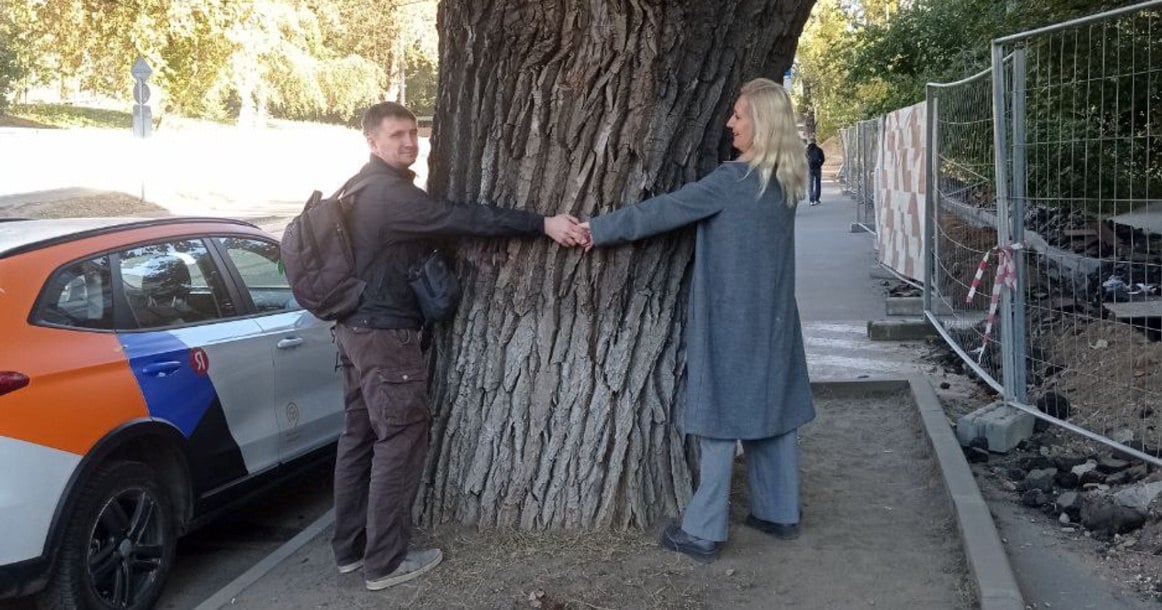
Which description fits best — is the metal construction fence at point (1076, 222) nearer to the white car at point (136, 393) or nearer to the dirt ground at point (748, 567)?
the dirt ground at point (748, 567)

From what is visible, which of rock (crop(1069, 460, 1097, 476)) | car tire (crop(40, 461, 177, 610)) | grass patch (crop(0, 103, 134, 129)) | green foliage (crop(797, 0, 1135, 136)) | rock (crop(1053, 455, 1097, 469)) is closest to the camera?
car tire (crop(40, 461, 177, 610))

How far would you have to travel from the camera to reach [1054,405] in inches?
258

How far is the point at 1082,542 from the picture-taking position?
16.4 feet

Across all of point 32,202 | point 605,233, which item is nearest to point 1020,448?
point 605,233

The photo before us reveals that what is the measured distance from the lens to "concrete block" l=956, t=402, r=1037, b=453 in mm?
6290

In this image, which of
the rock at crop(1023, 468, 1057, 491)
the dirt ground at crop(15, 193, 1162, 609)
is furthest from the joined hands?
the rock at crop(1023, 468, 1057, 491)

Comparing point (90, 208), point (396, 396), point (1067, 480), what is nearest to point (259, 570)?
point (396, 396)

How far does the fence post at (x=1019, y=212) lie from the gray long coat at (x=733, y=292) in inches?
92.4

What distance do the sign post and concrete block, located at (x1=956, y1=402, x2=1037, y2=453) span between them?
21670 mm

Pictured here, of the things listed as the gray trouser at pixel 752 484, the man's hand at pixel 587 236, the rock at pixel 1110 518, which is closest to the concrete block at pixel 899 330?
the rock at pixel 1110 518

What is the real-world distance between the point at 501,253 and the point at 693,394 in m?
0.92

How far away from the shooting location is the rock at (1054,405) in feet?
21.1

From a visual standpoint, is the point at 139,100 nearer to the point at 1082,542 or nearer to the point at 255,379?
the point at 255,379

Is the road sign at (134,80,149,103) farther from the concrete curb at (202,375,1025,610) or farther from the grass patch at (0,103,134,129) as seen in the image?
the grass patch at (0,103,134,129)
